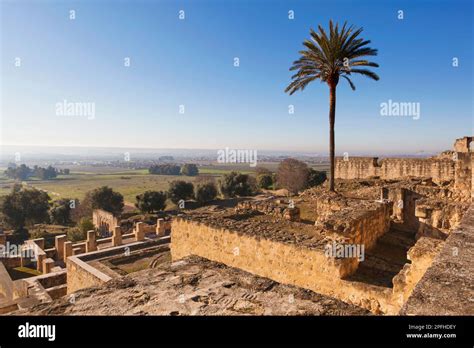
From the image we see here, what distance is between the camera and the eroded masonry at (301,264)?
2.31m

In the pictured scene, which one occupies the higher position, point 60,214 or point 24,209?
point 24,209

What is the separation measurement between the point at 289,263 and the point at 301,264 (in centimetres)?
29

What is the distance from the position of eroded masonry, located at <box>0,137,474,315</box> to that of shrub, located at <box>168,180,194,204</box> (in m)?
25.7

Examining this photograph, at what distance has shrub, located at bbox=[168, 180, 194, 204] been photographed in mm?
43656

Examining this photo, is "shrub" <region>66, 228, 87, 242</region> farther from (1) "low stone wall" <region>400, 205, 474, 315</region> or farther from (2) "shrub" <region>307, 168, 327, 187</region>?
(2) "shrub" <region>307, 168, 327, 187</region>

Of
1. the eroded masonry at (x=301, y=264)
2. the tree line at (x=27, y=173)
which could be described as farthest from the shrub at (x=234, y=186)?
the tree line at (x=27, y=173)

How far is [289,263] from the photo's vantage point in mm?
6504

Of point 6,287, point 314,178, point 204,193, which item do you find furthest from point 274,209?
point 314,178

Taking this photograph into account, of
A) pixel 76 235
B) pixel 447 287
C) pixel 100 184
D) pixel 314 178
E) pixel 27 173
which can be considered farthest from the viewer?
pixel 27 173

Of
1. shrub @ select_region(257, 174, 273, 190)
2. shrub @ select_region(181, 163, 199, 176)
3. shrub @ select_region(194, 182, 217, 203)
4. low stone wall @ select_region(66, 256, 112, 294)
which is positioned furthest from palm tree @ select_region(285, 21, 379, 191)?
shrub @ select_region(181, 163, 199, 176)

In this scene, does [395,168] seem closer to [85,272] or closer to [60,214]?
[85,272]

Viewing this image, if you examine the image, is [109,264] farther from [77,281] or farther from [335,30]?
[335,30]
